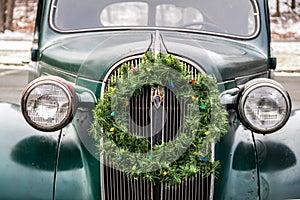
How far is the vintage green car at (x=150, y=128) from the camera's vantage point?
10.2ft

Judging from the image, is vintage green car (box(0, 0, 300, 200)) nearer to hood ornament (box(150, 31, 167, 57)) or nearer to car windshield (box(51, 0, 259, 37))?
hood ornament (box(150, 31, 167, 57))

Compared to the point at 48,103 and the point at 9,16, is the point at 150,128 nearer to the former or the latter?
the point at 48,103

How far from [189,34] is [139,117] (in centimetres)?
103

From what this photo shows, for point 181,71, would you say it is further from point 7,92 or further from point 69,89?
point 7,92

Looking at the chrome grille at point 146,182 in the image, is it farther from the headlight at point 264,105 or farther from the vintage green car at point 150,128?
the headlight at point 264,105

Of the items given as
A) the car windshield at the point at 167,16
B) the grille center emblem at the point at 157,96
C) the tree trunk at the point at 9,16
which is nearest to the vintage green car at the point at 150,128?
the grille center emblem at the point at 157,96

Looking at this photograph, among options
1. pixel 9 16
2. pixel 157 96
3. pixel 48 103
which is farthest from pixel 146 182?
pixel 9 16

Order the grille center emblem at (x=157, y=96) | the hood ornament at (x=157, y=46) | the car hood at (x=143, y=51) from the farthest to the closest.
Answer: the car hood at (x=143, y=51) < the hood ornament at (x=157, y=46) < the grille center emblem at (x=157, y=96)

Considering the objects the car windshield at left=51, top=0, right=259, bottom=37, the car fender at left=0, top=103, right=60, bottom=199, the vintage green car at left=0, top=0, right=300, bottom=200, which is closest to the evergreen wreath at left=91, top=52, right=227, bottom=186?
the vintage green car at left=0, top=0, right=300, bottom=200

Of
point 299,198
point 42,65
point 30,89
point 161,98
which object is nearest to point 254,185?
point 299,198

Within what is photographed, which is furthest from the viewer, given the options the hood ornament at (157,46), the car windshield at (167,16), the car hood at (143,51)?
the car windshield at (167,16)

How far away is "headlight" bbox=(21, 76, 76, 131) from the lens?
10.3 feet

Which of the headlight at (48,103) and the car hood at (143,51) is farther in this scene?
the car hood at (143,51)

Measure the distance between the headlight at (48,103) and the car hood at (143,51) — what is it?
0.84ft
